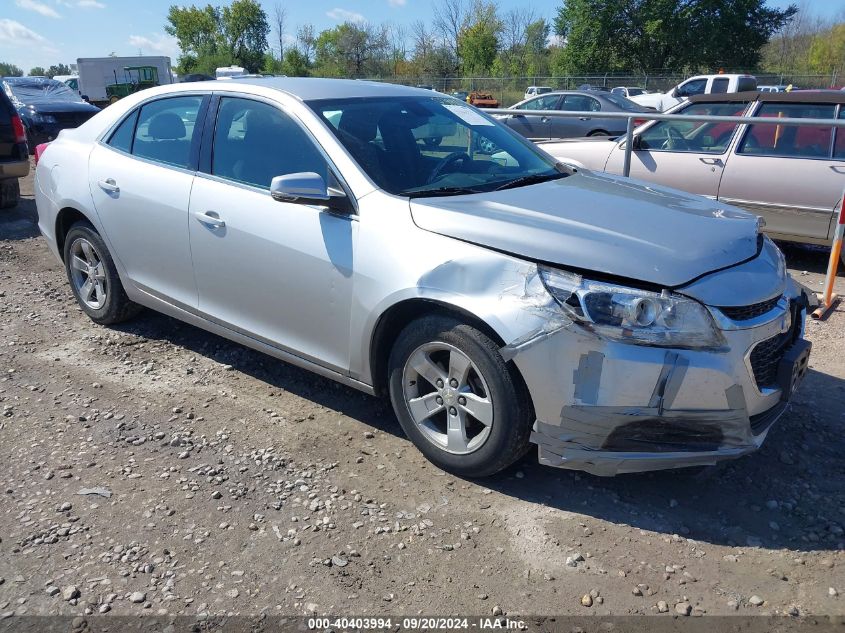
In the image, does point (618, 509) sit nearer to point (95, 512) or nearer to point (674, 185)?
point (95, 512)

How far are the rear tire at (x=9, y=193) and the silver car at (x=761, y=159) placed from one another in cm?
750

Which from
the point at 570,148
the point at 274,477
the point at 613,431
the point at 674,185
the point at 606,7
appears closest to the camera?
the point at 613,431

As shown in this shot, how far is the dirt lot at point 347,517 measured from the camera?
2.64m

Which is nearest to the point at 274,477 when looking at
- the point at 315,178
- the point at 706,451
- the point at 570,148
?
the point at 315,178

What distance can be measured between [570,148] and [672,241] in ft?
18.4

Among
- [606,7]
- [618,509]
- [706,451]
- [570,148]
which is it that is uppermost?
[606,7]

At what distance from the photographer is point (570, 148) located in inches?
330

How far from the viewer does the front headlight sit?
2793 millimetres

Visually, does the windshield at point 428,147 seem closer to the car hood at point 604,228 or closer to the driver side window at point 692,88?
the car hood at point 604,228

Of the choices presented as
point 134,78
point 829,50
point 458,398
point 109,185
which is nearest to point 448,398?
point 458,398

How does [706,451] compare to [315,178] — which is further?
[315,178]

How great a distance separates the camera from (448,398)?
3.25 metres

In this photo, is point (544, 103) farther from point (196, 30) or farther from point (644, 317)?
point (196, 30)

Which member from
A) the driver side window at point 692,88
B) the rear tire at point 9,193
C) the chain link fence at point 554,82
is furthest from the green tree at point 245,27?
the rear tire at point 9,193
